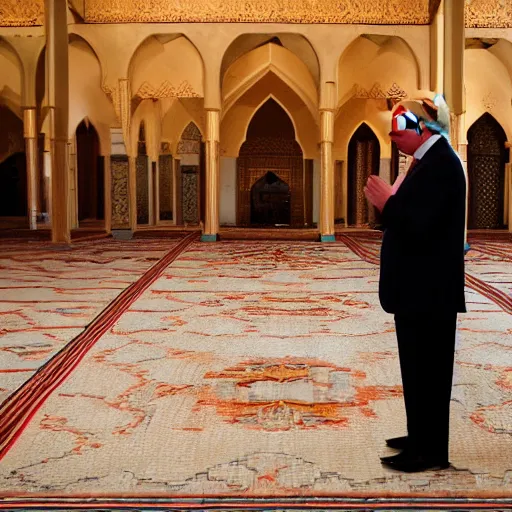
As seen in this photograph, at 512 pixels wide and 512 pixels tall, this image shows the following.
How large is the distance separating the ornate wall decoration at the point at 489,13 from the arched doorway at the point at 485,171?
14.7 feet

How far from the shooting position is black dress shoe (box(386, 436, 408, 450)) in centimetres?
184

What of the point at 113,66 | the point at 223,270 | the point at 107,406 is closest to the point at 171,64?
the point at 113,66

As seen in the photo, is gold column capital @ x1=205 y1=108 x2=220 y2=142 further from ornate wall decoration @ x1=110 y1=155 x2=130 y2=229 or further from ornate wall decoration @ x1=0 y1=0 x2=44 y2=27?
ornate wall decoration @ x1=0 y1=0 x2=44 y2=27

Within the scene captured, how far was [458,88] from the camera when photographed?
7953mm

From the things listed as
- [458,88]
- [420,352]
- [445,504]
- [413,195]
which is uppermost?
[458,88]

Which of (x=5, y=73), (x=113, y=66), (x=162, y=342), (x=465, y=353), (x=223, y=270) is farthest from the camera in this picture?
(x=5, y=73)

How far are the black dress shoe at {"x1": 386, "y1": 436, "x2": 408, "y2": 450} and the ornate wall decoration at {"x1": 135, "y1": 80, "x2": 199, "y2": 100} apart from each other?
31.7 feet

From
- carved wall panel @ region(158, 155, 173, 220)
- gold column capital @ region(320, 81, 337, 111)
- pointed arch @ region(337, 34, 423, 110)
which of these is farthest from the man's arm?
carved wall panel @ region(158, 155, 173, 220)

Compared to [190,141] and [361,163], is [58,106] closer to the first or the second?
[190,141]

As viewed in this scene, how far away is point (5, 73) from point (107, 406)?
11.2 meters

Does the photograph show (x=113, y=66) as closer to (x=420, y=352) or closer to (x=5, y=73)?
(x=5, y=73)

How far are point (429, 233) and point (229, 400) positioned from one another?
0.88 metres

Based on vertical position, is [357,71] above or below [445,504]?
above

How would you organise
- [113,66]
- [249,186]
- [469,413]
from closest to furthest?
[469,413] → [113,66] → [249,186]
